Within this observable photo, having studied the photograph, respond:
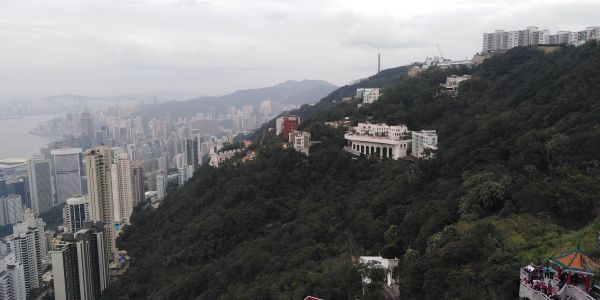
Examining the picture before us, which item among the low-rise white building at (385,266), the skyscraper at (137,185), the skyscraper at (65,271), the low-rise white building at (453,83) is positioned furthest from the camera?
the skyscraper at (137,185)

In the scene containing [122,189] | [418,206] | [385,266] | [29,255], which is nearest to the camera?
[385,266]

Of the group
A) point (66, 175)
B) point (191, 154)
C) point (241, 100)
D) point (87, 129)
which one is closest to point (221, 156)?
point (191, 154)

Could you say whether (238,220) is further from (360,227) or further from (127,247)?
(127,247)

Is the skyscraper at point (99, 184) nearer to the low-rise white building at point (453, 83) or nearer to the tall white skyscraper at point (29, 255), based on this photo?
the tall white skyscraper at point (29, 255)

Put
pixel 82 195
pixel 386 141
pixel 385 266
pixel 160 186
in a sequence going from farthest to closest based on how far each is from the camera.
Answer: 1. pixel 82 195
2. pixel 160 186
3. pixel 386 141
4. pixel 385 266

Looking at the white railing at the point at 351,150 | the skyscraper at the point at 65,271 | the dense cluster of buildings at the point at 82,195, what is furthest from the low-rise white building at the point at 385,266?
the dense cluster of buildings at the point at 82,195

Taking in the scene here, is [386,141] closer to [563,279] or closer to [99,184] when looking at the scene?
[563,279]
